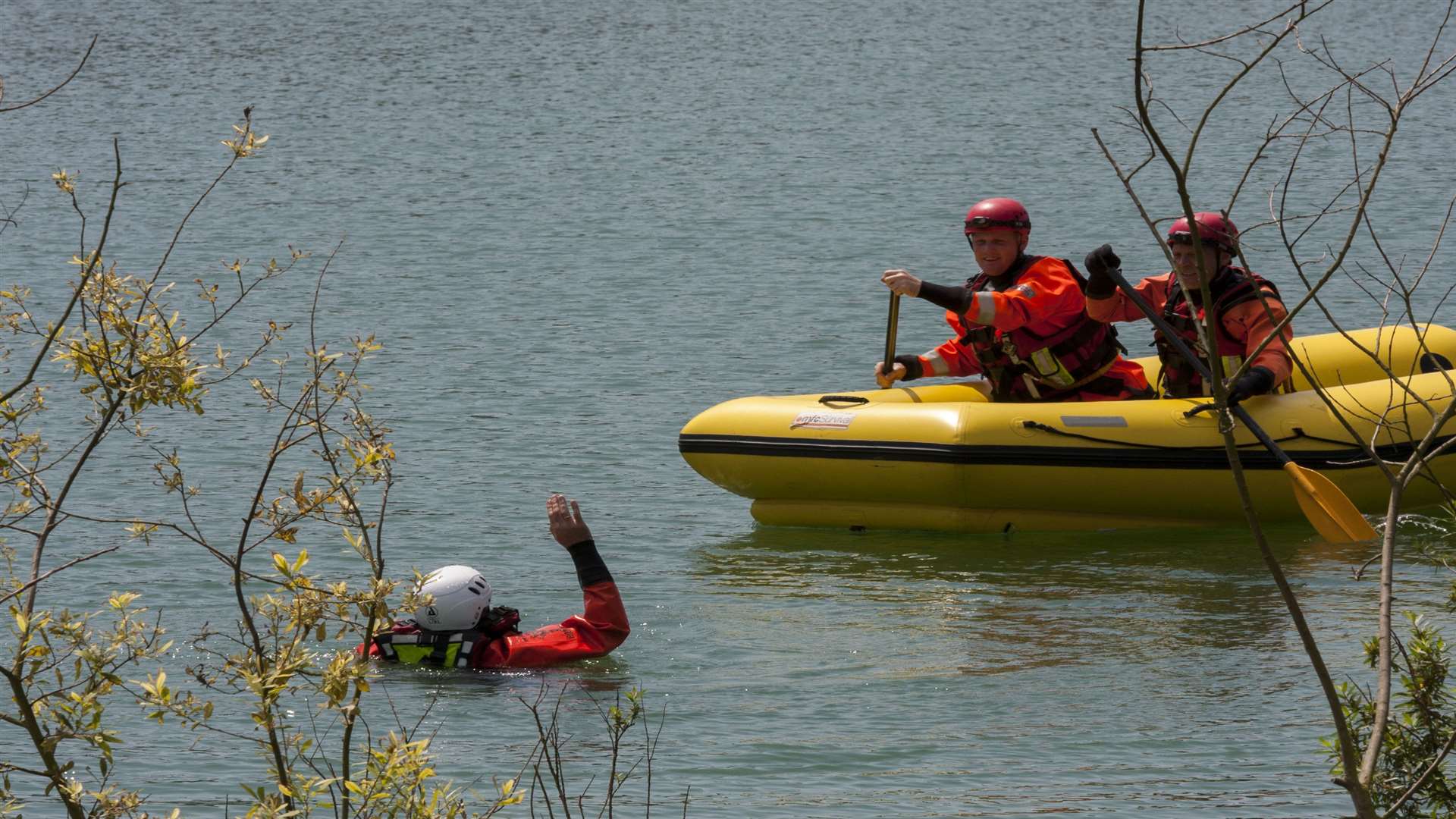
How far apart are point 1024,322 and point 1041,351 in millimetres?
268

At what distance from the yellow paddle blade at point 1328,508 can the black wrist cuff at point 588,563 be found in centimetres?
217

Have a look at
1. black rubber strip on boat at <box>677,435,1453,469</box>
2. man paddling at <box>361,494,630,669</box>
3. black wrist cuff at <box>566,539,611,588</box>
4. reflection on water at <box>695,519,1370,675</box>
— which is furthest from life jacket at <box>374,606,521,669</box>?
black rubber strip on boat at <box>677,435,1453,469</box>

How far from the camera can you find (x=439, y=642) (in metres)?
5.22

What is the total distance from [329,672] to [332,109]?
59.0 feet

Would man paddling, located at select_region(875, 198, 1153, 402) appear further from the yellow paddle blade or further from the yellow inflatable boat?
the yellow paddle blade

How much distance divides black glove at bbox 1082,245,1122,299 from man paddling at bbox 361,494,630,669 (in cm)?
240

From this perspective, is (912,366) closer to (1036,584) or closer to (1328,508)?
(1036,584)

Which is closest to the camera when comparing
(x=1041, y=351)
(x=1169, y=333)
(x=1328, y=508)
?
(x=1328, y=508)

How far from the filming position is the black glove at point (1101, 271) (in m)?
6.74

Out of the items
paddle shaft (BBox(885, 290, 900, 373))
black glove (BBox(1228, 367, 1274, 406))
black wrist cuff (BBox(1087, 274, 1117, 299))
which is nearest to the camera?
black glove (BBox(1228, 367, 1274, 406))

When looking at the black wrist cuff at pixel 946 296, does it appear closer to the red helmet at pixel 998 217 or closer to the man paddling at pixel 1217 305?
the red helmet at pixel 998 217

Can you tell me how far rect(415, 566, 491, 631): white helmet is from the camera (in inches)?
202

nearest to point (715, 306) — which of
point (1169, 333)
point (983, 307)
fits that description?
point (983, 307)

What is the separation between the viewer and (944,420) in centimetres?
717
